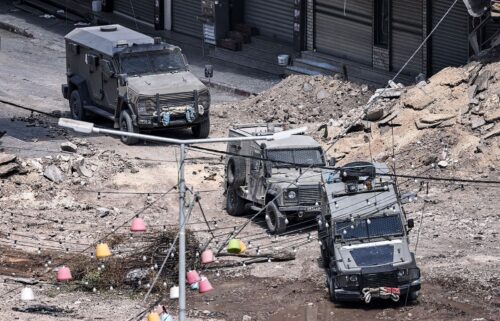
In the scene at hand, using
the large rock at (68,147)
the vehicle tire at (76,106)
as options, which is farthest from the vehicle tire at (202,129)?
the vehicle tire at (76,106)

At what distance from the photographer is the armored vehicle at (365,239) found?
88.3ft

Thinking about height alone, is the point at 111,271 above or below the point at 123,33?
below

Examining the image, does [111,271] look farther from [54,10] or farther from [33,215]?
[54,10]

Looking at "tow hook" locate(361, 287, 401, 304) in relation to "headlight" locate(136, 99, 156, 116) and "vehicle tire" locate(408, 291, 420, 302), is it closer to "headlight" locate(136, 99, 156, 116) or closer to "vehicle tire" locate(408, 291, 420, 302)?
"vehicle tire" locate(408, 291, 420, 302)

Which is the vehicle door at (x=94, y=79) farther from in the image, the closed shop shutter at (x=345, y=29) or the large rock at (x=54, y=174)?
the closed shop shutter at (x=345, y=29)

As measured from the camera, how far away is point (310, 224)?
32.3m

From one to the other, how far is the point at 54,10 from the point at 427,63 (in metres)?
19.6

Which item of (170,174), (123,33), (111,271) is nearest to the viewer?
(111,271)

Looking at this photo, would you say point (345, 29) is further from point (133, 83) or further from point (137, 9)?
point (137, 9)

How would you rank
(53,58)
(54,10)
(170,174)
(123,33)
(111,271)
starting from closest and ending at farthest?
(111,271), (170,174), (123,33), (53,58), (54,10)

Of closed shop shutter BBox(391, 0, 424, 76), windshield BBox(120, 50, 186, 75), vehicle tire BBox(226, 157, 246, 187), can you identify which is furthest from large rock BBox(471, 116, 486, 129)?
windshield BBox(120, 50, 186, 75)

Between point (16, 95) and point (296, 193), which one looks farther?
point (16, 95)

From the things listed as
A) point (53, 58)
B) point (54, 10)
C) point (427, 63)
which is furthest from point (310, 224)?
point (54, 10)

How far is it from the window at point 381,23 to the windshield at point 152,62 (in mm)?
6937
